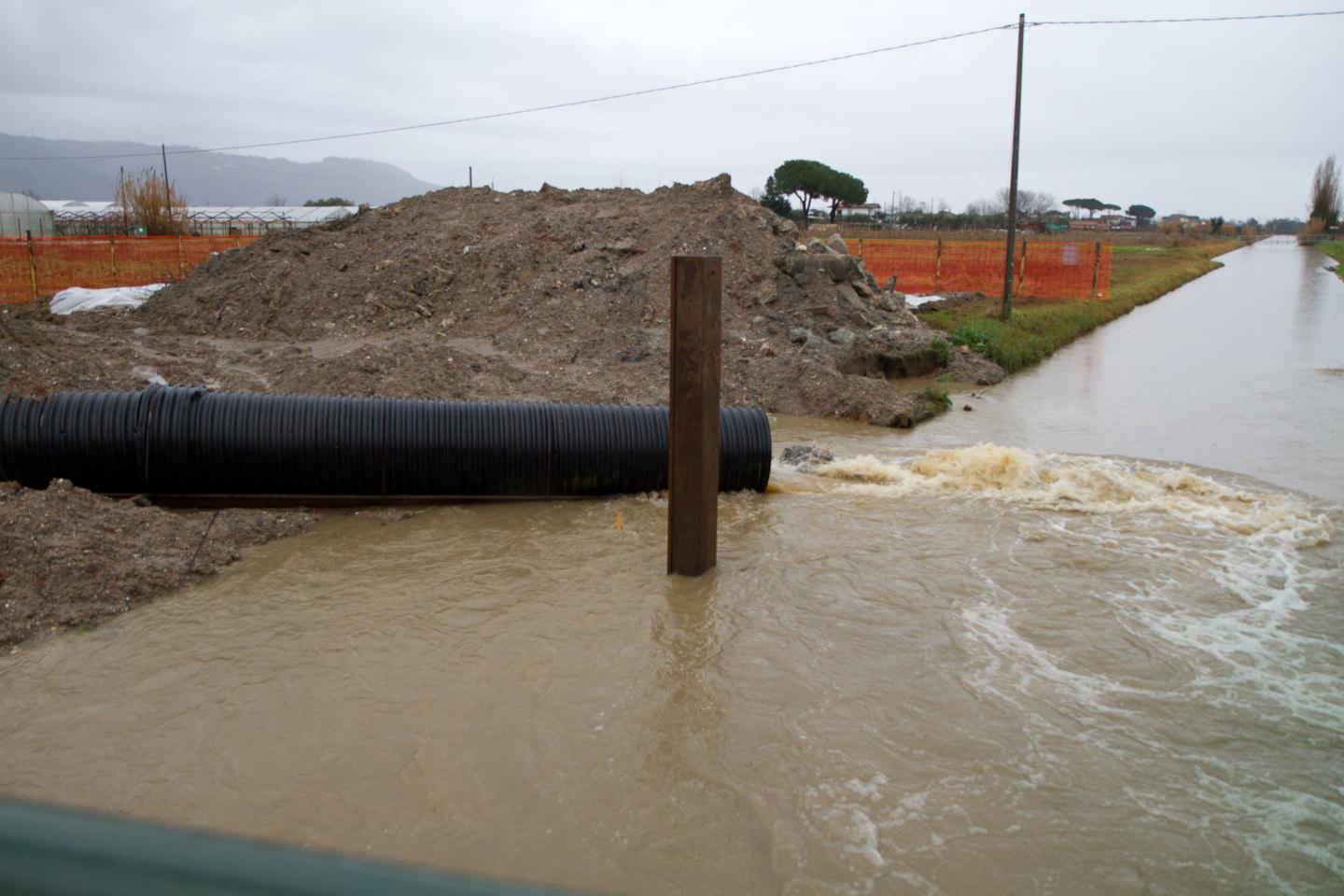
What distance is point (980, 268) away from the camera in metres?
25.7

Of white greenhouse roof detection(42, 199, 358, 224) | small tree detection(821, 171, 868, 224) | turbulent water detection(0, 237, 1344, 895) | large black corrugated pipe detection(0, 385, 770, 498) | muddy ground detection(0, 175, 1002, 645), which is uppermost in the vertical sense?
small tree detection(821, 171, 868, 224)

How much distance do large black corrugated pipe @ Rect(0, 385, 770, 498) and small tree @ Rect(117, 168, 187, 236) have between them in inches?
1226

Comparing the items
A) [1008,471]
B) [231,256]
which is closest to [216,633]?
[1008,471]

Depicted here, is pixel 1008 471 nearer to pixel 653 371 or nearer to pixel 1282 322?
pixel 653 371

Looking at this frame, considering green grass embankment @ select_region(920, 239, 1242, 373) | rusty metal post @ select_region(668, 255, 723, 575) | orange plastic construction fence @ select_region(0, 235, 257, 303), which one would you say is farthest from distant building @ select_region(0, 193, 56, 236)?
rusty metal post @ select_region(668, 255, 723, 575)

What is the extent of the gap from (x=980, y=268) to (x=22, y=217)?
43380 millimetres

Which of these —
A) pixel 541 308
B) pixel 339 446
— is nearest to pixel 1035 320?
pixel 541 308

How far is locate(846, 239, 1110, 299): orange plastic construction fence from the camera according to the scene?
25.5 meters

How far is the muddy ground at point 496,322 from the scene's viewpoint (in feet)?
36.2

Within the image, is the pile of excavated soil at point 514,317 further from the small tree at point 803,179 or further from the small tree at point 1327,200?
the small tree at point 1327,200

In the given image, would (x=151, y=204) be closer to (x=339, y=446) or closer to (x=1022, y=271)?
(x=1022, y=271)

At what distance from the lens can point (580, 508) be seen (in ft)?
25.9

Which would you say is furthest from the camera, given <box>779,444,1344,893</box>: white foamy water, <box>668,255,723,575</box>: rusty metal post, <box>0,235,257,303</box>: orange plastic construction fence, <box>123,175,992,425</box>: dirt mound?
<box>0,235,257,303</box>: orange plastic construction fence

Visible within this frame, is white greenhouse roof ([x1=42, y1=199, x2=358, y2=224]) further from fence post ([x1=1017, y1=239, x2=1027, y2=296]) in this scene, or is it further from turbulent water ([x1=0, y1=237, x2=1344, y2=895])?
turbulent water ([x1=0, y1=237, x2=1344, y2=895])
